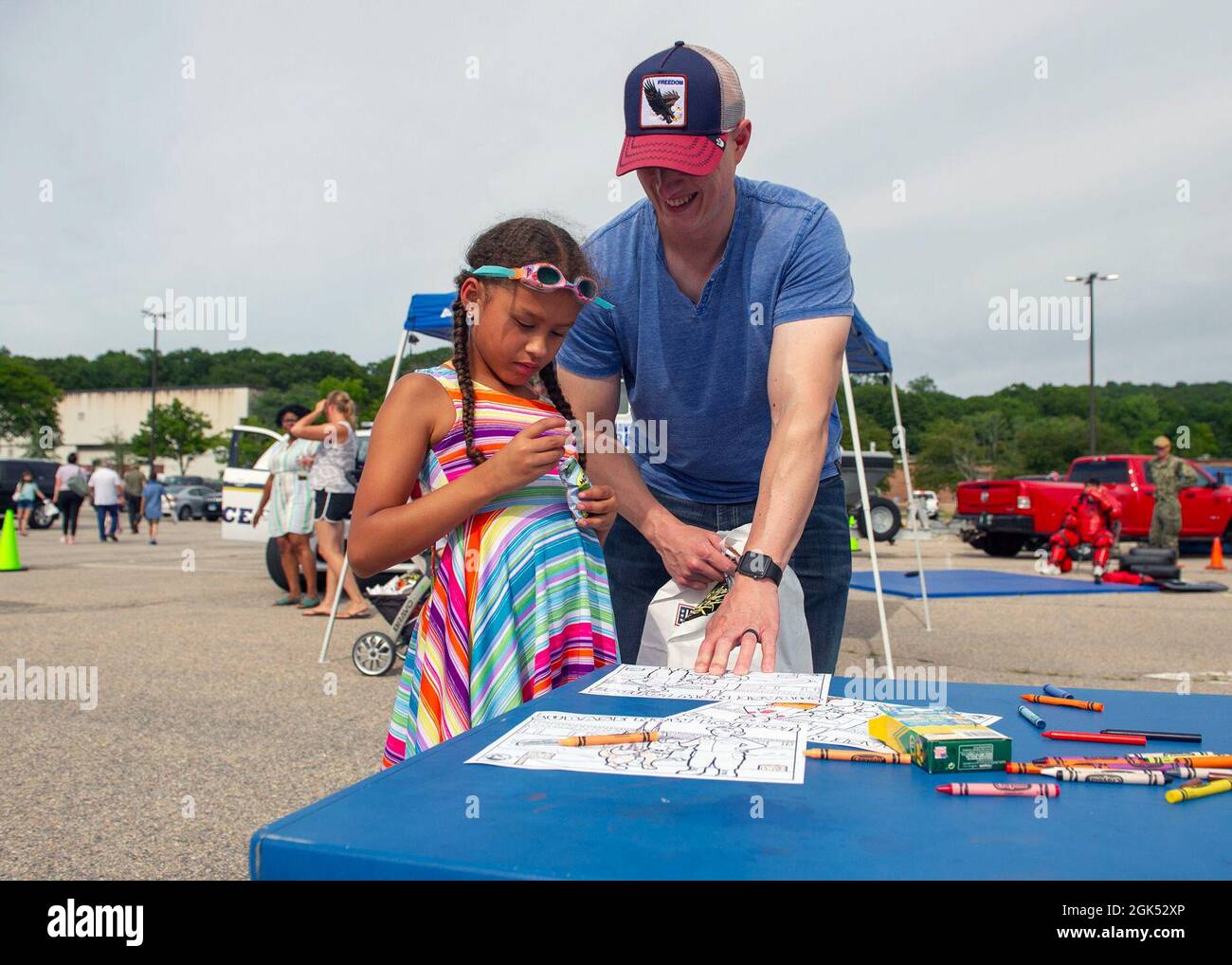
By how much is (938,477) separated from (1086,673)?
41.6 meters

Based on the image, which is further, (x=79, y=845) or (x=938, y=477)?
(x=938, y=477)

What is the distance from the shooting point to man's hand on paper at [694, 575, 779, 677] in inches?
65.9

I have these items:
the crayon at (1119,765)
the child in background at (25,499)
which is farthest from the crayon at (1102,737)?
the child in background at (25,499)

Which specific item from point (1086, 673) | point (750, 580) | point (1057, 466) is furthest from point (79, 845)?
point (1057, 466)

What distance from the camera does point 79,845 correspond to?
9.65 feet

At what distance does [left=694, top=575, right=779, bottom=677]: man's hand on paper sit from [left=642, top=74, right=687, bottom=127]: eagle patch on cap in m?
0.87

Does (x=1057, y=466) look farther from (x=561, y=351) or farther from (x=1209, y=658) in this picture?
(x=561, y=351)

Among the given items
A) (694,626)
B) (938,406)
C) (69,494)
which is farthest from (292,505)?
(938,406)

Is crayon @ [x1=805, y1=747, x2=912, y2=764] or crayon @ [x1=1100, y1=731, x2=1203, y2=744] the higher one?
crayon @ [x1=805, y1=747, x2=912, y2=764]

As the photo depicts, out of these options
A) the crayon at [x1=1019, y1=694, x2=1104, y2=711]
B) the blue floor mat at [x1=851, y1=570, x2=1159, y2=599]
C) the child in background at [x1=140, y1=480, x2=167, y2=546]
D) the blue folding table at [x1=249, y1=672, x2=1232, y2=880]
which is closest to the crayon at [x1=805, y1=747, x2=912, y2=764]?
the blue folding table at [x1=249, y1=672, x2=1232, y2=880]

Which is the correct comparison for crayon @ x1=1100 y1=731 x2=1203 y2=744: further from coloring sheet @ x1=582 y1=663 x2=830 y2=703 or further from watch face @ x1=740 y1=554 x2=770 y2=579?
watch face @ x1=740 y1=554 x2=770 y2=579

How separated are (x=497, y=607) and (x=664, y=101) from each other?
1.00m

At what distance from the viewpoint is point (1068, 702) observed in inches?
57.1

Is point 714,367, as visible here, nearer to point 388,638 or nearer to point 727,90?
point 727,90
